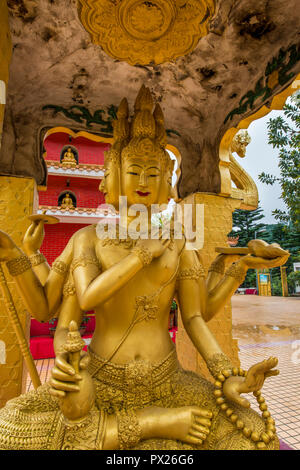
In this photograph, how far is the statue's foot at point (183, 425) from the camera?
1.36 m

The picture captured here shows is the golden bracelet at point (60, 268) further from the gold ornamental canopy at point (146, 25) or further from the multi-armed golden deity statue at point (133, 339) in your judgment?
the gold ornamental canopy at point (146, 25)

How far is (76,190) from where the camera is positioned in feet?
36.7

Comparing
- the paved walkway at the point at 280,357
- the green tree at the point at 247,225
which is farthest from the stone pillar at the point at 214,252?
the green tree at the point at 247,225

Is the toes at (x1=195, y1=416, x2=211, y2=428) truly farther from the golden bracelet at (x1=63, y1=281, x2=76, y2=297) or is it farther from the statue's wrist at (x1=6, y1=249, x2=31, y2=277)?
the statue's wrist at (x1=6, y1=249, x2=31, y2=277)

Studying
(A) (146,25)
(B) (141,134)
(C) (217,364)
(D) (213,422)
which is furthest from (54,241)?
(D) (213,422)

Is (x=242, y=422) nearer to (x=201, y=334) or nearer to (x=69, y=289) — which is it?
(x=201, y=334)

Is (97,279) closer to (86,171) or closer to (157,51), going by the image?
(157,51)

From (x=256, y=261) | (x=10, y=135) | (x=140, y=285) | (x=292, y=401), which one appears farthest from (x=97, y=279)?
(x=292, y=401)

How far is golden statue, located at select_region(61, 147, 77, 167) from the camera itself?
33.5 ft

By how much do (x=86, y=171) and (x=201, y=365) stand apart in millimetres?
8790

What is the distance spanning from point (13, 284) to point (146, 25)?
2.11 m

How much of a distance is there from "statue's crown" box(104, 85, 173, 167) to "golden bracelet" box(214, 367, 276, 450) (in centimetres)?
125

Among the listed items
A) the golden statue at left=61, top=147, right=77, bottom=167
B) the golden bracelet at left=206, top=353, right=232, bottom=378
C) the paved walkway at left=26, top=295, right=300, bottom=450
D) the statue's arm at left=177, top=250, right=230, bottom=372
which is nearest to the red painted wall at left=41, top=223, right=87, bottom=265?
the golden statue at left=61, top=147, right=77, bottom=167
